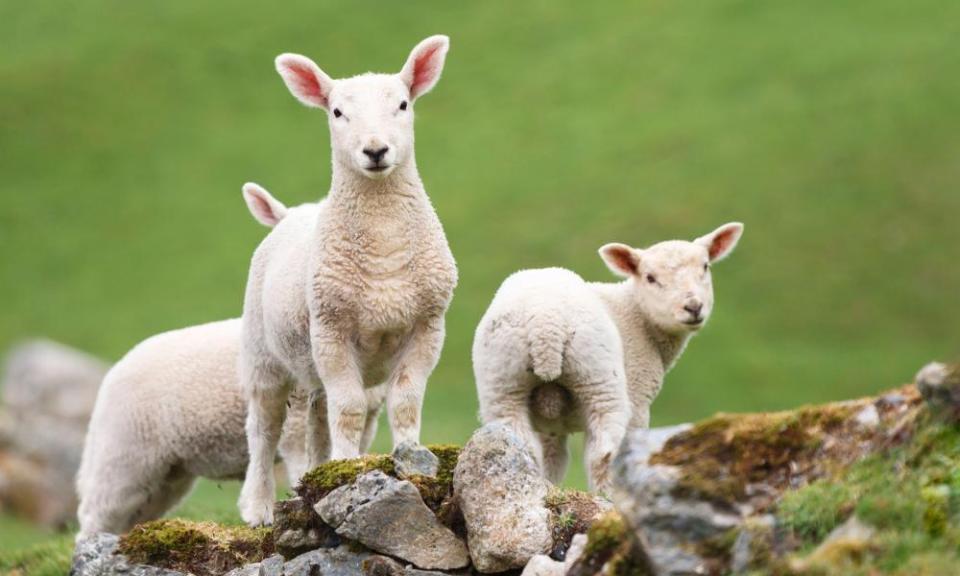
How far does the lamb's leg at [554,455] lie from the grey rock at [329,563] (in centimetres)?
334

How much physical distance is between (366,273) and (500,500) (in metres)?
1.77

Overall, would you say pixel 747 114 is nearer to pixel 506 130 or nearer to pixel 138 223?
pixel 506 130

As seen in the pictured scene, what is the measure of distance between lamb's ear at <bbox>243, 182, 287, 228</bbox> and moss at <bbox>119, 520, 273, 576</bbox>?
318cm

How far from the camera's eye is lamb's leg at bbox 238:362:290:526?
9732 millimetres

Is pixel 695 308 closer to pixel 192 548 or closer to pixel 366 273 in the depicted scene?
pixel 366 273

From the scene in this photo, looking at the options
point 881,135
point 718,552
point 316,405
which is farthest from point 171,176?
point 718,552

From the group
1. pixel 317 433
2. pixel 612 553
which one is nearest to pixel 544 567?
pixel 612 553

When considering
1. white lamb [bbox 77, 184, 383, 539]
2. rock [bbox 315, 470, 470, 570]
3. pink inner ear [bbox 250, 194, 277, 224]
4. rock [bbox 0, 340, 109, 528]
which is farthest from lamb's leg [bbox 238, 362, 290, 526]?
rock [bbox 0, 340, 109, 528]

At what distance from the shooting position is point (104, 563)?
8.36 metres

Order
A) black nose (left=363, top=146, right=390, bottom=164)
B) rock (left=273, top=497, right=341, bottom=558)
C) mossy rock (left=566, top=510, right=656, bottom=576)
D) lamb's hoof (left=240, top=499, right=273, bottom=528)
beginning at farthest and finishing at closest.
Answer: lamb's hoof (left=240, top=499, right=273, bottom=528)
black nose (left=363, top=146, right=390, bottom=164)
rock (left=273, top=497, right=341, bottom=558)
mossy rock (left=566, top=510, right=656, bottom=576)

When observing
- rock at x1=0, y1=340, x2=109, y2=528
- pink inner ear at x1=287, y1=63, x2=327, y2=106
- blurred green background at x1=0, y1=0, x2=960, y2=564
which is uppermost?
blurred green background at x1=0, y1=0, x2=960, y2=564

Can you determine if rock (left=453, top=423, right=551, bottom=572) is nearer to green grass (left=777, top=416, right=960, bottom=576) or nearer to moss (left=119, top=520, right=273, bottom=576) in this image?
moss (left=119, top=520, right=273, bottom=576)

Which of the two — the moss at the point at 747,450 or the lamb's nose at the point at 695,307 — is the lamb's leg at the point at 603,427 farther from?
the moss at the point at 747,450

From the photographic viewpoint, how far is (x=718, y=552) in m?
6.02
